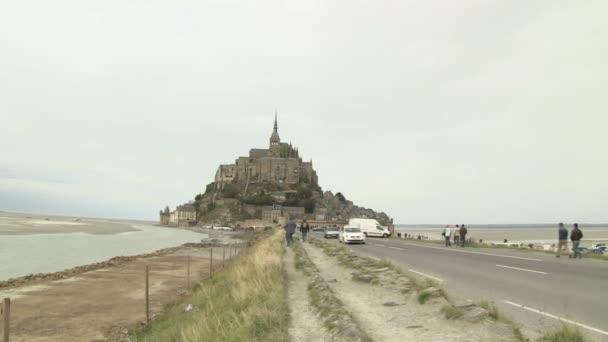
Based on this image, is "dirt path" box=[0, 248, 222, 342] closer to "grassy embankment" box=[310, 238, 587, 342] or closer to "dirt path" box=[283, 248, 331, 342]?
"dirt path" box=[283, 248, 331, 342]

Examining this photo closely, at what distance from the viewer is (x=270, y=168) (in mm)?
163125

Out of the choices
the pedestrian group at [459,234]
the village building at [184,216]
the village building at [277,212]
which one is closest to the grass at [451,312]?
the pedestrian group at [459,234]

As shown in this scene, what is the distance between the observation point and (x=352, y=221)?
5016cm

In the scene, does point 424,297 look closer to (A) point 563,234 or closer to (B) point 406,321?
(B) point 406,321

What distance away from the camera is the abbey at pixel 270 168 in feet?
536

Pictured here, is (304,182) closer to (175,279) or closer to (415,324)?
(175,279)

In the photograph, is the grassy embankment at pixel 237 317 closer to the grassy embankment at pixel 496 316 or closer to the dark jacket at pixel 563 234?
the grassy embankment at pixel 496 316

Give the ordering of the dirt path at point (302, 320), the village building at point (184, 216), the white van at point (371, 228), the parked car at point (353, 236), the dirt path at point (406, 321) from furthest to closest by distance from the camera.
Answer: the village building at point (184, 216) < the white van at point (371, 228) < the parked car at point (353, 236) < the dirt path at point (302, 320) < the dirt path at point (406, 321)

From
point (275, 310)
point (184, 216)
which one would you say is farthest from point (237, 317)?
point (184, 216)

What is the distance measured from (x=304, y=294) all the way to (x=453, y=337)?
5449 mm

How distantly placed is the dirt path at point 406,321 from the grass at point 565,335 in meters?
0.46

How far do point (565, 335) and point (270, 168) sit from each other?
520 ft

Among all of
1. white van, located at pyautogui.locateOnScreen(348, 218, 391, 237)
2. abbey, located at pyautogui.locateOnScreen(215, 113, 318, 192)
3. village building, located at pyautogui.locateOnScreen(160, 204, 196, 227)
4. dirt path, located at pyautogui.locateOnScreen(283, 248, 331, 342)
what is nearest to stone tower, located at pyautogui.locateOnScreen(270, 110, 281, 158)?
abbey, located at pyautogui.locateOnScreen(215, 113, 318, 192)

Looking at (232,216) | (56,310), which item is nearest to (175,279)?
(56,310)
